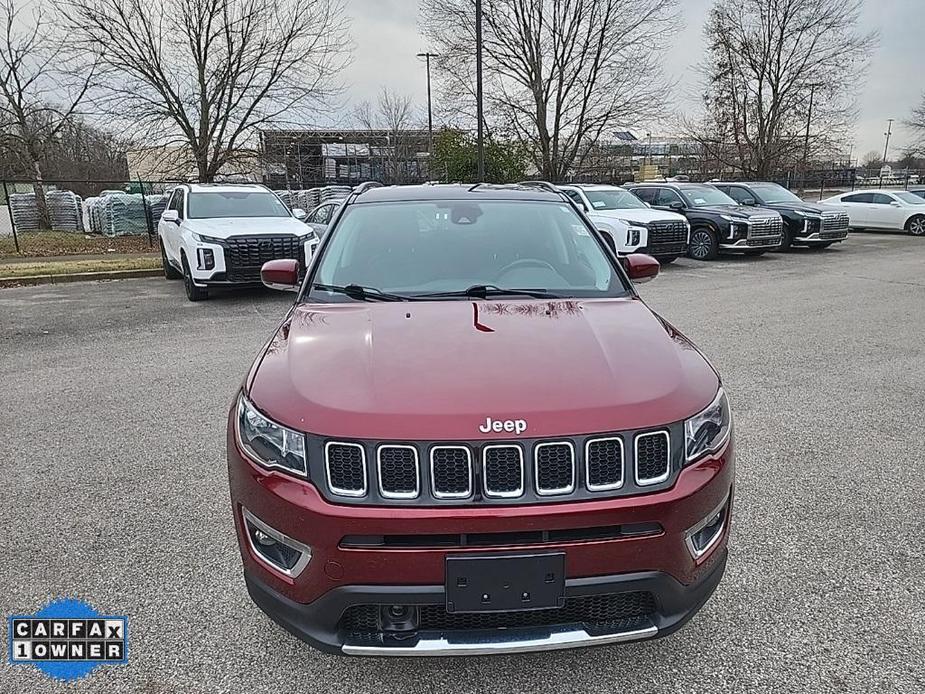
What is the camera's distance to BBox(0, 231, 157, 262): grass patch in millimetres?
15422

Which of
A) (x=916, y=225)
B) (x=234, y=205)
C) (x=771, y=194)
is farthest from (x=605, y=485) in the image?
(x=916, y=225)

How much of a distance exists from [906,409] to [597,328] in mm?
3670

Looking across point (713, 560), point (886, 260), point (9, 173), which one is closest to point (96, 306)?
point (713, 560)

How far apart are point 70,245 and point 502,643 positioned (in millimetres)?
18308

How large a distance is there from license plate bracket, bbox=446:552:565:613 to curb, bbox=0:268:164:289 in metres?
12.4

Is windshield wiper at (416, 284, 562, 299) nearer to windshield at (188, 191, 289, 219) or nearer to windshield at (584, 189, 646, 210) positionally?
windshield at (188, 191, 289, 219)

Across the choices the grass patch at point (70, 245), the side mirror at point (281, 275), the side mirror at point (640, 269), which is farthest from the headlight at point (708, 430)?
the grass patch at point (70, 245)

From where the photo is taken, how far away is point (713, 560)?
214cm

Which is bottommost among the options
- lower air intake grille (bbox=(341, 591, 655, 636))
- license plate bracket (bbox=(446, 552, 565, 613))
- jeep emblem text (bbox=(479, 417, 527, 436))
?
lower air intake grille (bbox=(341, 591, 655, 636))

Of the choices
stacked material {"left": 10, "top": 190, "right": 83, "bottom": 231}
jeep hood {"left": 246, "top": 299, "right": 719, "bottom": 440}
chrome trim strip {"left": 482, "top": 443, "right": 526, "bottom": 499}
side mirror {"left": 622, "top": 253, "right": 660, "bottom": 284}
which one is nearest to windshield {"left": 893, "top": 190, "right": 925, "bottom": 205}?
side mirror {"left": 622, "top": 253, "right": 660, "bottom": 284}

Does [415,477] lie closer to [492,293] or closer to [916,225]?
[492,293]

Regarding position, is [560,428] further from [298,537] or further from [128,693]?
[128,693]

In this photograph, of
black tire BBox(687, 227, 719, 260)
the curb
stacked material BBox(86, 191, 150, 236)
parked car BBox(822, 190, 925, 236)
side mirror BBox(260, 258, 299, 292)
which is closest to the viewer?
side mirror BBox(260, 258, 299, 292)

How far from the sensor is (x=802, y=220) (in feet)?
51.4
